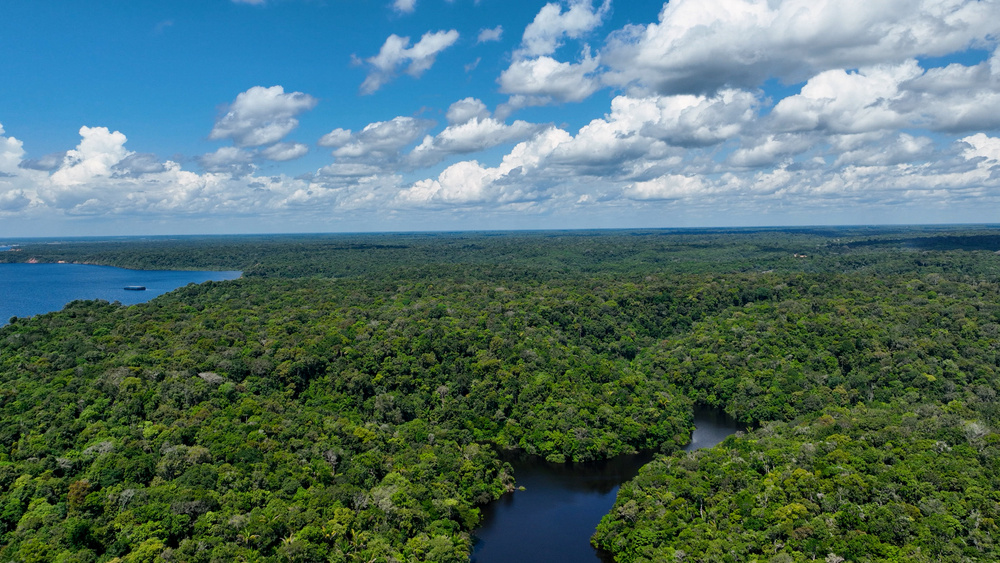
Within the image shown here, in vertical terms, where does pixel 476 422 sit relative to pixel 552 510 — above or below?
above

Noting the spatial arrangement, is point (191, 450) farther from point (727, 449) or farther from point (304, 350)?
point (727, 449)

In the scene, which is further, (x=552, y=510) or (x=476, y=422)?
(x=476, y=422)

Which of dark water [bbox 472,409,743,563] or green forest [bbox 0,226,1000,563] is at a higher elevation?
green forest [bbox 0,226,1000,563]

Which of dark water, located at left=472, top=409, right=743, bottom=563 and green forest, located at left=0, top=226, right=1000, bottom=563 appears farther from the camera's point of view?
dark water, located at left=472, top=409, right=743, bottom=563
